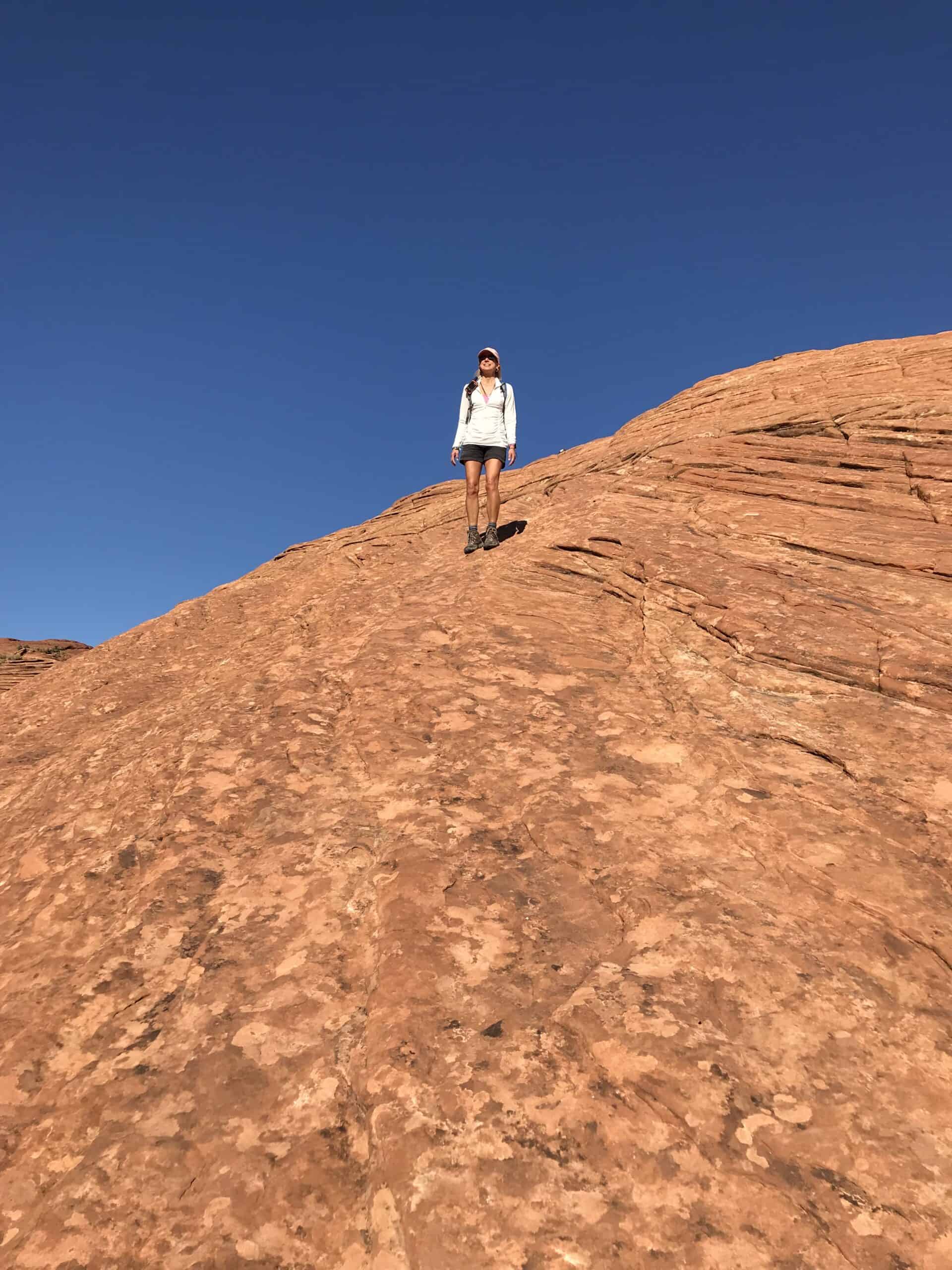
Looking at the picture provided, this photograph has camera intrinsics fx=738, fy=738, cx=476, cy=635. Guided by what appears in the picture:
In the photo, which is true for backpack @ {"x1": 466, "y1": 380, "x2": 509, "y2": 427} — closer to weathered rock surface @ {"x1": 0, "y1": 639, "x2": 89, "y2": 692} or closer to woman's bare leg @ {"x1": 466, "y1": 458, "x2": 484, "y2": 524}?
woman's bare leg @ {"x1": 466, "y1": 458, "x2": 484, "y2": 524}

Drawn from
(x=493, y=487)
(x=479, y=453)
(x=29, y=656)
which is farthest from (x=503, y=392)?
(x=29, y=656)

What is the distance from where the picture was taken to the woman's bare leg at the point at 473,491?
10094 millimetres

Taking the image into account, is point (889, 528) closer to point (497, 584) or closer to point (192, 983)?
point (497, 584)

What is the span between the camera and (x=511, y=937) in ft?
12.8

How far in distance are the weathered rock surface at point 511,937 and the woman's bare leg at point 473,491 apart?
93.9 inches

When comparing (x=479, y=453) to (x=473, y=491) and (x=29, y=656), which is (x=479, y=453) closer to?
(x=473, y=491)

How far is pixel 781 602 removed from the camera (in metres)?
7.07

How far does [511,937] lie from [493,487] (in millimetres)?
7108

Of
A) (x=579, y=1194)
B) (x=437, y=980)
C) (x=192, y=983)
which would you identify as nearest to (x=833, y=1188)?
(x=579, y=1194)

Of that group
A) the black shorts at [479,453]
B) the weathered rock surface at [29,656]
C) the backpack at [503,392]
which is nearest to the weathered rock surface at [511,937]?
the black shorts at [479,453]

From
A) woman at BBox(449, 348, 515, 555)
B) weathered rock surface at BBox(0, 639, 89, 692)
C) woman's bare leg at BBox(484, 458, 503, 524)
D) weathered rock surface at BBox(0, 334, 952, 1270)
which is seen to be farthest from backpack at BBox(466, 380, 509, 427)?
weathered rock surface at BBox(0, 639, 89, 692)

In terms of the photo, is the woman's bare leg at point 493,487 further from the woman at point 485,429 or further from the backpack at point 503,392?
the backpack at point 503,392

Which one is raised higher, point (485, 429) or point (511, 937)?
point (485, 429)

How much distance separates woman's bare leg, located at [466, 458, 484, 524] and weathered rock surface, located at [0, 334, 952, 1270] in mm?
2384
